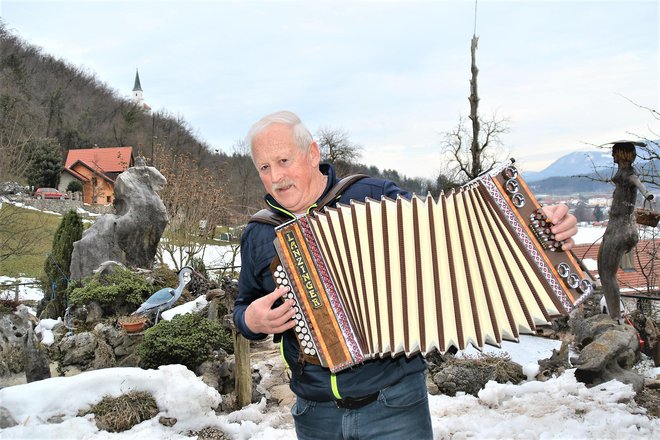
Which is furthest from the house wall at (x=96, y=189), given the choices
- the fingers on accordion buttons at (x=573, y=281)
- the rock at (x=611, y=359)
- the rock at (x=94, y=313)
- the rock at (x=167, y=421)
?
the fingers on accordion buttons at (x=573, y=281)

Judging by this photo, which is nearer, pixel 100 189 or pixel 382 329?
pixel 382 329

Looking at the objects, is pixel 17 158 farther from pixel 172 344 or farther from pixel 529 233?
pixel 529 233

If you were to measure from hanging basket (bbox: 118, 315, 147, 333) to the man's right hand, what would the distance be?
Result: 5.82m

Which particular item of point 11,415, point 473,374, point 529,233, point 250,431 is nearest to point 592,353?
point 473,374

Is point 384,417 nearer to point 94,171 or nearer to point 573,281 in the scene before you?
point 573,281

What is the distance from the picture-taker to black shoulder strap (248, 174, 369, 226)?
6.36 ft

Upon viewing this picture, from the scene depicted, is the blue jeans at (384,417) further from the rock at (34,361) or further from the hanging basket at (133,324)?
the hanging basket at (133,324)

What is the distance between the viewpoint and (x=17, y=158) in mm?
13766

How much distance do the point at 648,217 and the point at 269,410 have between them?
13.4 ft

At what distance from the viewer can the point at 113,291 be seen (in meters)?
7.89

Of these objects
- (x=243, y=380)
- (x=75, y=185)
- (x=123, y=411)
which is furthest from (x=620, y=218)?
(x=75, y=185)

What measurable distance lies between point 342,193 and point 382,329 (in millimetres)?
551

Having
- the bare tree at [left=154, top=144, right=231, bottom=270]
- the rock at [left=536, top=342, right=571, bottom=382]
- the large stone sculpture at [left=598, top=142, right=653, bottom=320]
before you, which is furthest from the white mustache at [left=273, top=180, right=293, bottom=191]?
the bare tree at [left=154, top=144, right=231, bottom=270]

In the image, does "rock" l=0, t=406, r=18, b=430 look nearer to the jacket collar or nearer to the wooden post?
the wooden post
